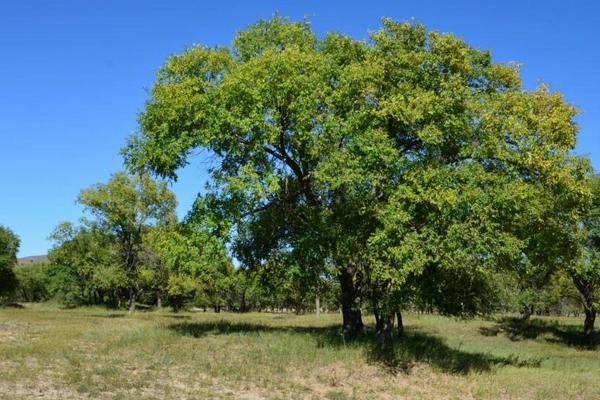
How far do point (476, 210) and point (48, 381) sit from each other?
47.9ft

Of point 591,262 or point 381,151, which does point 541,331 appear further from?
point 381,151

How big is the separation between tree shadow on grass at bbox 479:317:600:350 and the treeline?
18.1 meters

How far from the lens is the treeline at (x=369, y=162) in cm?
1989

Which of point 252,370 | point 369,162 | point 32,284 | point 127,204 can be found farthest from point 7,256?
point 369,162

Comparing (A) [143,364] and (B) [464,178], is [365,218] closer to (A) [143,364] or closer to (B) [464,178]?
(B) [464,178]

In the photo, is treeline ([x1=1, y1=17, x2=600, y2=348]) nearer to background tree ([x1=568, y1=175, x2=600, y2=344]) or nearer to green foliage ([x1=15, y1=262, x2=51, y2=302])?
background tree ([x1=568, y1=175, x2=600, y2=344])

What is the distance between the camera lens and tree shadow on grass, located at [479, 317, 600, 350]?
41.7 m

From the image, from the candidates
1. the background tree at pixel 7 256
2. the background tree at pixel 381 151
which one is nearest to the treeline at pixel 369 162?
the background tree at pixel 381 151

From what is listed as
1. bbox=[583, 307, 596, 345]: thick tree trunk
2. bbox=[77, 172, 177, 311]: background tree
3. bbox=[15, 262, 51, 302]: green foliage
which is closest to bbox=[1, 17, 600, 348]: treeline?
bbox=[583, 307, 596, 345]: thick tree trunk

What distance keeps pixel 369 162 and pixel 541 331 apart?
35139 mm

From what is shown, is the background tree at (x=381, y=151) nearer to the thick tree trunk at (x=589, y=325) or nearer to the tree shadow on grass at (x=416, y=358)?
the tree shadow on grass at (x=416, y=358)

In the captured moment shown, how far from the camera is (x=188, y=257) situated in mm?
24656

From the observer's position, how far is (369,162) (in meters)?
20.4

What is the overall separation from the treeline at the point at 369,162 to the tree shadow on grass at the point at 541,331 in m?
18.1
